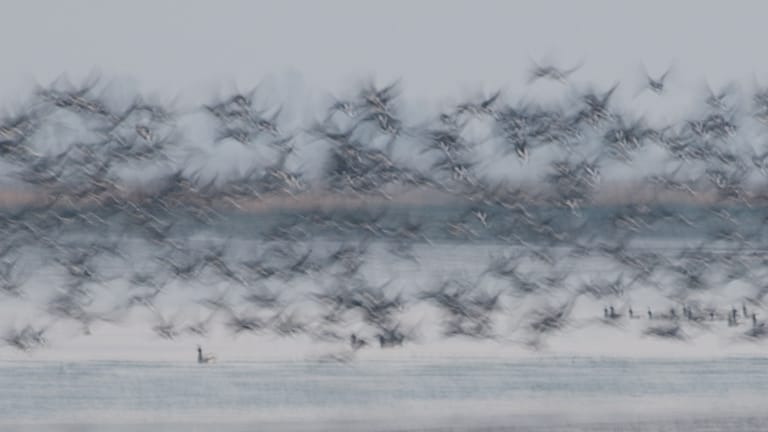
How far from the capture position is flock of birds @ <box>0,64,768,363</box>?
5566mm

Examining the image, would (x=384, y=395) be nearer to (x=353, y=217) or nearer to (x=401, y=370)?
(x=401, y=370)

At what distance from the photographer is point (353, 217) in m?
5.65

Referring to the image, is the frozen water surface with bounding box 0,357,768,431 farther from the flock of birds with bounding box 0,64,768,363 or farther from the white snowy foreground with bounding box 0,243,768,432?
the flock of birds with bounding box 0,64,768,363

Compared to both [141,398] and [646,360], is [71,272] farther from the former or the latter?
[646,360]

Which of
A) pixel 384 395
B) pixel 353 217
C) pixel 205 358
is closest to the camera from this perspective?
pixel 384 395

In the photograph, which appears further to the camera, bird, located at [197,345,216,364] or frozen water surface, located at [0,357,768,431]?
bird, located at [197,345,216,364]

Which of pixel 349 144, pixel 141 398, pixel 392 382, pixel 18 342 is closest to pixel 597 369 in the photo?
pixel 392 382

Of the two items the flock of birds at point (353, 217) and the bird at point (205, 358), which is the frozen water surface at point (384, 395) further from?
the flock of birds at point (353, 217)

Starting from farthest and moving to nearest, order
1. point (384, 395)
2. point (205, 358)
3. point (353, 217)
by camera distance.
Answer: point (353, 217)
point (205, 358)
point (384, 395)

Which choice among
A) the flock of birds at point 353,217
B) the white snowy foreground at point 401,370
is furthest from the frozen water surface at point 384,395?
the flock of birds at point 353,217

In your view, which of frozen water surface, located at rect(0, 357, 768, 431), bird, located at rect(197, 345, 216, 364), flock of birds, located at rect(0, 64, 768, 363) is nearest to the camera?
frozen water surface, located at rect(0, 357, 768, 431)

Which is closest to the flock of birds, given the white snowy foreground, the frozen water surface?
the white snowy foreground

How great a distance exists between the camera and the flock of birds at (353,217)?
5.57 m

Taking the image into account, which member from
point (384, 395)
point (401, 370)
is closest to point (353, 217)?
point (401, 370)
